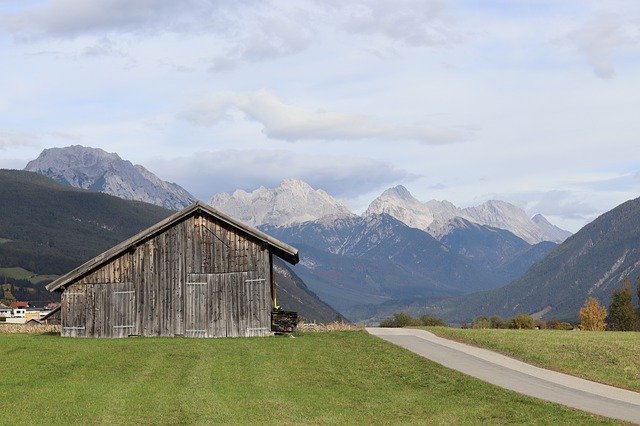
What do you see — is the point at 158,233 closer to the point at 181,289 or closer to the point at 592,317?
Answer: the point at 181,289

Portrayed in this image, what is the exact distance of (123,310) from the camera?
50.8 metres

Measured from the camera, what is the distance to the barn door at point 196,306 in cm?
5034

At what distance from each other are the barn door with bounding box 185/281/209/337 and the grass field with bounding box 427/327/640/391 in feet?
46.8

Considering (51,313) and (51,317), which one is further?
(51,317)

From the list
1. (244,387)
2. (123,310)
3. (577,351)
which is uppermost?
(123,310)

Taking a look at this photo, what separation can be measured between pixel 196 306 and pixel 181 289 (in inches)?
53.3

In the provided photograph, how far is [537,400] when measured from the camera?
27750 mm

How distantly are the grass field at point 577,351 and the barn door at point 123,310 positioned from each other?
18.5 metres

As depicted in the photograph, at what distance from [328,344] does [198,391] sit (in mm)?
15774

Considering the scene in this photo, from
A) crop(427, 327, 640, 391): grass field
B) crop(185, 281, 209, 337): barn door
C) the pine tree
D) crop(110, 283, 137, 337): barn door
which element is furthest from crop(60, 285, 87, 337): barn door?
the pine tree

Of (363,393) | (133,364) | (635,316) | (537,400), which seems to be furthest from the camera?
(635,316)

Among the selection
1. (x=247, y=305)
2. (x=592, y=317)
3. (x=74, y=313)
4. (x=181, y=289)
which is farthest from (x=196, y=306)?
(x=592, y=317)

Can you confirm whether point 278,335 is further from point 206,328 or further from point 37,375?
point 37,375

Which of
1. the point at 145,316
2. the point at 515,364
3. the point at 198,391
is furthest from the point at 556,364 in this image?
the point at 145,316
